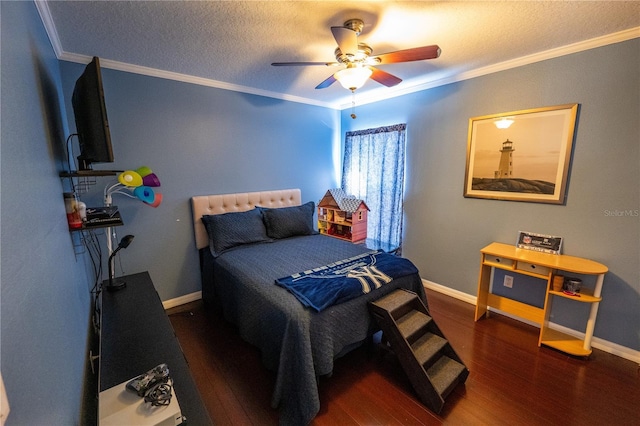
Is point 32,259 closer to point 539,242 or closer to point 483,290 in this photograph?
point 483,290

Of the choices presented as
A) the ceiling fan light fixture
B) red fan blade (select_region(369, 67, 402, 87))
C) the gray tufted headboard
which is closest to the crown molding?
red fan blade (select_region(369, 67, 402, 87))

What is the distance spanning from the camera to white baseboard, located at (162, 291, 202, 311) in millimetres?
2863

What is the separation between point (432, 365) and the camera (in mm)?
1871

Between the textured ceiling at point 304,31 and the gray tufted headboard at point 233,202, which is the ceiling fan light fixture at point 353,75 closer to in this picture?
the textured ceiling at point 304,31

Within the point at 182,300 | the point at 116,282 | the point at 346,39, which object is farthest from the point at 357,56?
the point at 182,300

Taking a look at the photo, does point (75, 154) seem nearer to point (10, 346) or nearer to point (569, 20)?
point (10, 346)

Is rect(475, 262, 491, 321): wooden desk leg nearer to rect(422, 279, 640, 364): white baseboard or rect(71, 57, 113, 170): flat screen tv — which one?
rect(422, 279, 640, 364): white baseboard

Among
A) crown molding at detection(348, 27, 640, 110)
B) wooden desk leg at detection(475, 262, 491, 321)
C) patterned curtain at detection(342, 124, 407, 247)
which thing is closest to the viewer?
crown molding at detection(348, 27, 640, 110)

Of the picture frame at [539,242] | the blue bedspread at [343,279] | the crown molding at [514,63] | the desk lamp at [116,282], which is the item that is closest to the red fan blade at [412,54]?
the crown molding at [514,63]

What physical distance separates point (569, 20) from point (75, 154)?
155 inches

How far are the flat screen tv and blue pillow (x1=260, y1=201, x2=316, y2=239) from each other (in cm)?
177

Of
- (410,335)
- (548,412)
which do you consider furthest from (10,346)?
(548,412)

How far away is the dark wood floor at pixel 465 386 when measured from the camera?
1.64 metres

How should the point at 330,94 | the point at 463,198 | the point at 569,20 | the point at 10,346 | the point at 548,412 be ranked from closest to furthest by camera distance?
the point at 10,346 → the point at 548,412 → the point at 569,20 → the point at 463,198 → the point at 330,94
